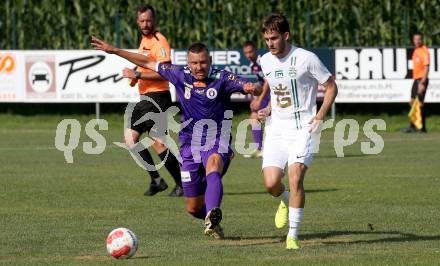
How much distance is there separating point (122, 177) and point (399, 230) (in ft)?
24.2

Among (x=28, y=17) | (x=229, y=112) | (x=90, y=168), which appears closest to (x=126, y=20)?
(x=28, y=17)

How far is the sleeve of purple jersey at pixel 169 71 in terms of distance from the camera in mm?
12430

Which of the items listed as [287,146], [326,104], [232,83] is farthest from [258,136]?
[326,104]

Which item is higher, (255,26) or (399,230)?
(255,26)

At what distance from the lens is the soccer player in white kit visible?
11.2 metres

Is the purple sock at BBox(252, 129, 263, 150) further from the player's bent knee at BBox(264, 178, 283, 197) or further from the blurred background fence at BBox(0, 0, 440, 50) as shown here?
the blurred background fence at BBox(0, 0, 440, 50)

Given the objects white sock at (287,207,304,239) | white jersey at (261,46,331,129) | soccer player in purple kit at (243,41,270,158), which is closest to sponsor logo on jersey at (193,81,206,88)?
white jersey at (261,46,331,129)

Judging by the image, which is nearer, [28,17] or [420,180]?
[420,180]

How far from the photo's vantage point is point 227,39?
3575cm

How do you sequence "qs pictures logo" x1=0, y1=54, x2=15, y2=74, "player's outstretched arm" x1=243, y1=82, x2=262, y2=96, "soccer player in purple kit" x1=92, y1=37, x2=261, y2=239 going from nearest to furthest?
"player's outstretched arm" x1=243, y1=82, x2=262, y2=96 → "soccer player in purple kit" x1=92, y1=37, x2=261, y2=239 → "qs pictures logo" x1=0, y1=54, x2=15, y2=74

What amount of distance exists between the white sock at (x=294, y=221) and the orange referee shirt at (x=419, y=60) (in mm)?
18694

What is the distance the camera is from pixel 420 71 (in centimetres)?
2970

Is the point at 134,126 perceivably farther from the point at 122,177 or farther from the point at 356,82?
the point at 356,82

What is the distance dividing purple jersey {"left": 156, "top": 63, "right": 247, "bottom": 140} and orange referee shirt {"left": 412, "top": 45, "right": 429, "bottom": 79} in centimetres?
1772
